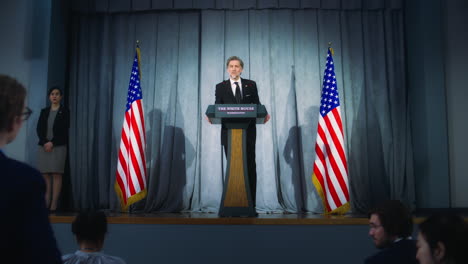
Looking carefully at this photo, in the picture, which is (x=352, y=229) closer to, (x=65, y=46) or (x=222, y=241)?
(x=222, y=241)

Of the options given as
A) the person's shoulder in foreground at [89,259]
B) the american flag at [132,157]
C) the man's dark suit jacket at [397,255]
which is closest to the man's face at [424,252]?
the man's dark suit jacket at [397,255]

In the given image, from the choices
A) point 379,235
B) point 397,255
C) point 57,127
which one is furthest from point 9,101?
point 57,127

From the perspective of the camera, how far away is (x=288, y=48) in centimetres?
573

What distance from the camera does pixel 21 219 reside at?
0.79 meters

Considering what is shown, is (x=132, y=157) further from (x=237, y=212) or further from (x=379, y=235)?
(x=379, y=235)

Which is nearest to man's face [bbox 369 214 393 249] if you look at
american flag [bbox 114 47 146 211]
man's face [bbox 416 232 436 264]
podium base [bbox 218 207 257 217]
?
man's face [bbox 416 232 436 264]

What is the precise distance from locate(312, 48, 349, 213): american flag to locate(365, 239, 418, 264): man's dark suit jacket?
9.17ft

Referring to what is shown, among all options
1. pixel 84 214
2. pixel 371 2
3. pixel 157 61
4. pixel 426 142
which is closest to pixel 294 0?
pixel 371 2

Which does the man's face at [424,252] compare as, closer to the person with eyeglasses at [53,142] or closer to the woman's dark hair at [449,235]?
the woman's dark hair at [449,235]

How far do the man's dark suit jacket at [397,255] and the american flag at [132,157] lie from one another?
335cm

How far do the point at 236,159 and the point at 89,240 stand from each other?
6.61 ft

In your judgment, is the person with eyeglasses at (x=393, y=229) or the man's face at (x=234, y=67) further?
the man's face at (x=234, y=67)

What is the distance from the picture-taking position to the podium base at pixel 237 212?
3.56 metres

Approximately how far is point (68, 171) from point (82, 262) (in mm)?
4150
